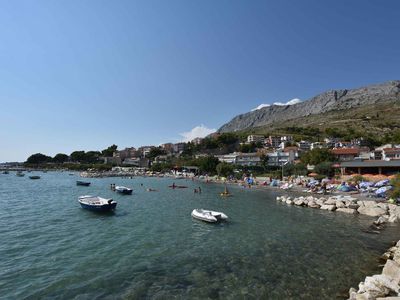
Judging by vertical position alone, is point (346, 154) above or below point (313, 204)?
above

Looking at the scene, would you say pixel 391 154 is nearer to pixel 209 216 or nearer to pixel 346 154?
pixel 346 154

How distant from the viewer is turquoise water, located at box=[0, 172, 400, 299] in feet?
41.2

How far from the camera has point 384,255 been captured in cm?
1634

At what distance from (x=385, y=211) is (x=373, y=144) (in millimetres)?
114302

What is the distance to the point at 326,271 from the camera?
14.5 meters

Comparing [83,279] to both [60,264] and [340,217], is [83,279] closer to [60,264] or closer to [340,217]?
[60,264]

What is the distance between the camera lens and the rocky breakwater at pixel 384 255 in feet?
34.1

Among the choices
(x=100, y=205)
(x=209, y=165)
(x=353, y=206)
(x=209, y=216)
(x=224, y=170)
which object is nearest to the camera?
(x=209, y=216)

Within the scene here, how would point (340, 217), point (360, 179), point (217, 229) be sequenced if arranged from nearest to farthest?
point (217, 229) < point (340, 217) < point (360, 179)

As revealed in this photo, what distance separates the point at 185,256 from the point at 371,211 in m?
25.2

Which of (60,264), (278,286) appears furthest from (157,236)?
(278,286)

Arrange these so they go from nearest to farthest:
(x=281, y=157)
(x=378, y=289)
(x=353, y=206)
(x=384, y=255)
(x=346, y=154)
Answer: (x=378, y=289) < (x=384, y=255) < (x=353, y=206) < (x=346, y=154) < (x=281, y=157)

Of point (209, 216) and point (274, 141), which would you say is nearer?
point (209, 216)

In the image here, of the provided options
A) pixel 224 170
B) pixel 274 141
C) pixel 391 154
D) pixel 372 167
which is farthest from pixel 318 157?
pixel 274 141
